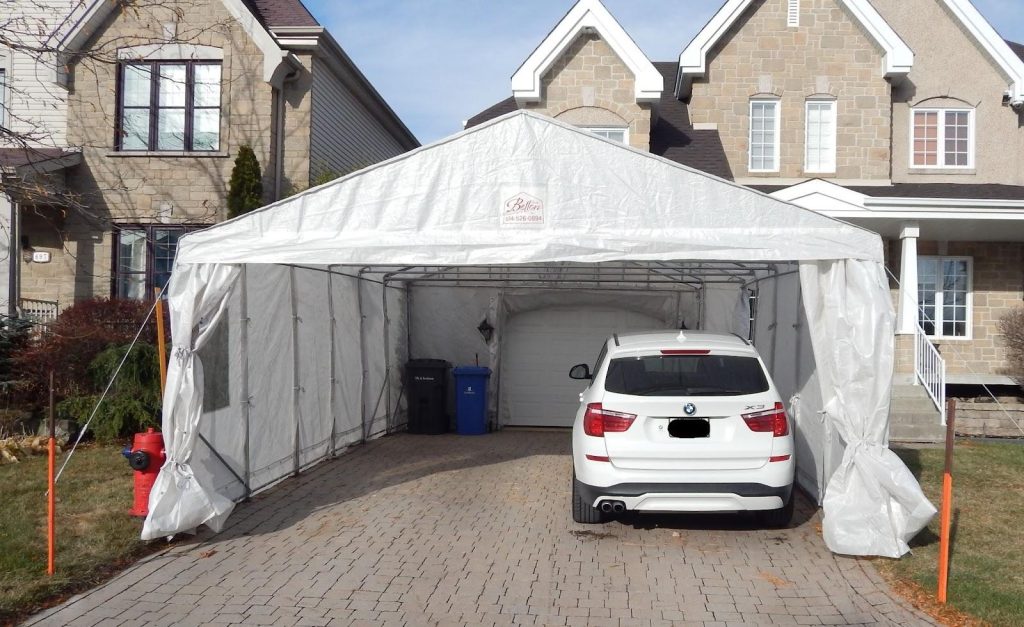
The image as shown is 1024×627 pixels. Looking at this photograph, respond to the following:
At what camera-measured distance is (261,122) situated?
652 inches

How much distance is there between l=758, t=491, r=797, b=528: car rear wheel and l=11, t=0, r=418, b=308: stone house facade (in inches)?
456

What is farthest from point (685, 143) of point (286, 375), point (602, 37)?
point (286, 375)

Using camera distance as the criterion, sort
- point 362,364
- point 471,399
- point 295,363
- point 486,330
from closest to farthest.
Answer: point 295,363 → point 362,364 → point 471,399 → point 486,330

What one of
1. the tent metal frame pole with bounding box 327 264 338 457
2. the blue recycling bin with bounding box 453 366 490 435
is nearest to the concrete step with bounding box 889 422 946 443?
the blue recycling bin with bounding box 453 366 490 435

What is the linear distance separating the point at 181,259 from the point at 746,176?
43.9 ft

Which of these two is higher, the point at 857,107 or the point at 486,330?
the point at 857,107

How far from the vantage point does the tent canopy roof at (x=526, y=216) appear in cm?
764

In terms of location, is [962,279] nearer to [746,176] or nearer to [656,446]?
[746,176]

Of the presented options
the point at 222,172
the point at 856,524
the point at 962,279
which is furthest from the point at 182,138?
the point at 962,279

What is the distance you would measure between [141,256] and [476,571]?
12.3 metres

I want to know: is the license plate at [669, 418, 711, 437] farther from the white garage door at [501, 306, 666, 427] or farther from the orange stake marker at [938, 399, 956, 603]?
the white garage door at [501, 306, 666, 427]

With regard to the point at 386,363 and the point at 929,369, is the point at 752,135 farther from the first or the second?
the point at 386,363

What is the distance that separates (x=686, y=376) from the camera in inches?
308

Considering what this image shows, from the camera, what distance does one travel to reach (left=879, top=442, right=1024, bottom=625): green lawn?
20.4 ft
